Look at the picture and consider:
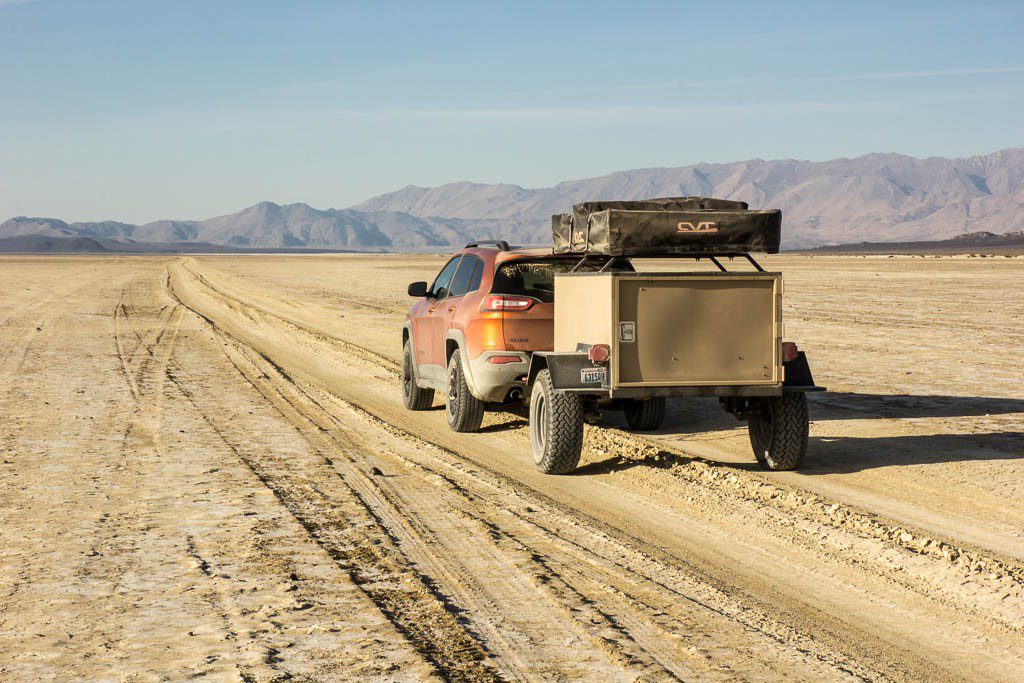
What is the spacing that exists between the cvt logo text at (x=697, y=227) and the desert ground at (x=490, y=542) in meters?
2.02

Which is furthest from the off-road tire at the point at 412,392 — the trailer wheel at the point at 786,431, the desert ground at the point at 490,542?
the trailer wheel at the point at 786,431

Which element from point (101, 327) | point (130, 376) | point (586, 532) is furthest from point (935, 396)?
point (101, 327)

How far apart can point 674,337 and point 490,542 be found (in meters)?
2.51

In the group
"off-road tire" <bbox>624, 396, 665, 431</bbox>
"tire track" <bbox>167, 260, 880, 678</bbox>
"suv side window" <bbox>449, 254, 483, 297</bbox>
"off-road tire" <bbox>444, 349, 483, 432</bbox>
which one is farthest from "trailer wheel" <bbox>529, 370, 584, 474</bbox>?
"off-road tire" <bbox>624, 396, 665, 431</bbox>

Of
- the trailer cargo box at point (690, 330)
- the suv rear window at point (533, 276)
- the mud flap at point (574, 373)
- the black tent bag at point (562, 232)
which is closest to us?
the trailer cargo box at point (690, 330)

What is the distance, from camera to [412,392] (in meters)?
12.6

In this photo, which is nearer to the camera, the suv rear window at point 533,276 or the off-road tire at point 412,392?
the suv rear window at point 533,276

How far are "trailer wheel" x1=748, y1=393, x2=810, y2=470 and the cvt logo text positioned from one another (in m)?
1.51

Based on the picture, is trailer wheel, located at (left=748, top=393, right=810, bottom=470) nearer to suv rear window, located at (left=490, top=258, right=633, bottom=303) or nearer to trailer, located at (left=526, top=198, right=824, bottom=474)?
trailer, located at (left=526, top=198, right=824, bottom=474)

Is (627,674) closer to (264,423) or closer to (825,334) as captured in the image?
(264,423)

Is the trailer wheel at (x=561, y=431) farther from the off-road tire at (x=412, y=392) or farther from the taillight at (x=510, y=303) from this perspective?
the off-road tire at (x=412, y=392)

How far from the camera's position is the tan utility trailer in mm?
8156

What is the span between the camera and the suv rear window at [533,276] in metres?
9.93

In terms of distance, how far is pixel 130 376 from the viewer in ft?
49.3
